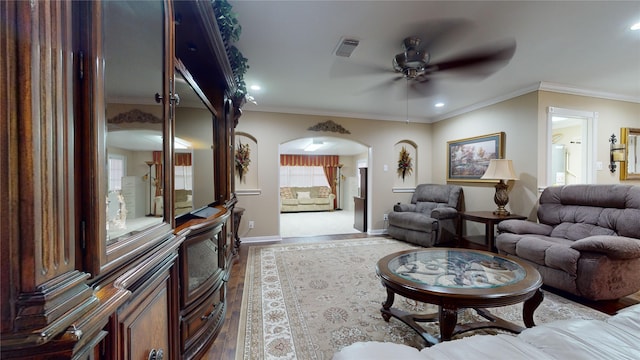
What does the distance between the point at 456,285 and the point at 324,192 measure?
818 cm

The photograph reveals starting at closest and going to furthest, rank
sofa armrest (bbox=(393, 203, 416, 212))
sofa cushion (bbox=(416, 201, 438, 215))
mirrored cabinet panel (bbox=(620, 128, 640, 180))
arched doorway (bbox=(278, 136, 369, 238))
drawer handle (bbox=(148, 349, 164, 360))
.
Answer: drawer handle (bbox=(148, 349, 164, 360)) → mirrored cabinet panel (bbox=(620, 128, 640, 180)) → sofa cushion (bbox=(416, 201, 438, 215)) → sofa armrest (bbox=(393, 203, 416, 212)) → arched doorway (bbox=(278, 136, 369, 238))

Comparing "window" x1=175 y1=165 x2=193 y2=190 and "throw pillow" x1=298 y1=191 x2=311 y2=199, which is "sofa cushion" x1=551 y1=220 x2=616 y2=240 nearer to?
"window" x1=175 y1=165 x2=193 y2=190

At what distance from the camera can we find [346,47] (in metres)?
2.60

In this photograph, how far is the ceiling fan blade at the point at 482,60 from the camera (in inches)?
103

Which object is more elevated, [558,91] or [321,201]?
[558,91]

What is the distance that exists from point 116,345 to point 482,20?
299cm

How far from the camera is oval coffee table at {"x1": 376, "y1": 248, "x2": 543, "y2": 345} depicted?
162cm

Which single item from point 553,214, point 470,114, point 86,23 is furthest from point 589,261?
point 86,23

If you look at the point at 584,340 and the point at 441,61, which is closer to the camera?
the point at 584,340

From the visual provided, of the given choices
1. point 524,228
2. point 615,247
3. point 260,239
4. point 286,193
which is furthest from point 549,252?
point 286,193

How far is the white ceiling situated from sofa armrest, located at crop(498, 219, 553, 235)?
1.89 m

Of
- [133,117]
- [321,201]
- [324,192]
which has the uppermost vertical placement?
[133,117]

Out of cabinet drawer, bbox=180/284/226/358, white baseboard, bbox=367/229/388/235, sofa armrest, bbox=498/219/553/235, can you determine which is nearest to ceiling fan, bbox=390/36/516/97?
sofa armrest, bbox=498/219/553/235

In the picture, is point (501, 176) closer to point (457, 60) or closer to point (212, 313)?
point (457, 60)
